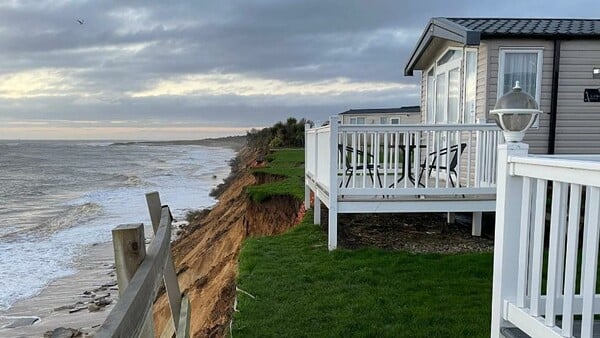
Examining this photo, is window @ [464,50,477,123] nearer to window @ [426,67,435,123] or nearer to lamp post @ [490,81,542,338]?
window @ [426,67,435,123]

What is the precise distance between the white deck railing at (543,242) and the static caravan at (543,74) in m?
5.90

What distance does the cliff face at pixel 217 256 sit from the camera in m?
6.31

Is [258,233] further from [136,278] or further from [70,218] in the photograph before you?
[70,218]

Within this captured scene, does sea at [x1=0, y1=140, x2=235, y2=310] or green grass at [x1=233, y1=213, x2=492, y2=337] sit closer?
green grass at [x1=233, y1=213, x2=492, y2=337]

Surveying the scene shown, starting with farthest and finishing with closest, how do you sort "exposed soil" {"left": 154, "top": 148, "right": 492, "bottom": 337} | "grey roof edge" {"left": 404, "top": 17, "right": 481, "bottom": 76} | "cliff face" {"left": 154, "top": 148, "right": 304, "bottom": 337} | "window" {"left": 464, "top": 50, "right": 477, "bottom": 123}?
"window" {"left": 464, "top": 50, "right": 477, "bottom": 123} → "grey roof edge" {"left": 404, "top": 17, "right": 481, "bottom": 76} → "exposed soil" {"left": 154, "top": 148, "right": 492, "bottom": 337} → "cliff face" {"left": 154, "top": 148, "right": 304, "bottom": 337}

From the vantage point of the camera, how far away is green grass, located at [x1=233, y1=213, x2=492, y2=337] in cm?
→ 418

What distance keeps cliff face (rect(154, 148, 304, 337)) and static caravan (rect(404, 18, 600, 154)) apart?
452 centimetres

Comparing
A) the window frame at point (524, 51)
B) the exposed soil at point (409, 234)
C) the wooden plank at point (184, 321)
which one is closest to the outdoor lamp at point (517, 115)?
the wooden plank at point (184, 321)

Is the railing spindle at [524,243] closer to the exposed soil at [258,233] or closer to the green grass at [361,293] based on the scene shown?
the green grass at [361,293]

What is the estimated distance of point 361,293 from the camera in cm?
502

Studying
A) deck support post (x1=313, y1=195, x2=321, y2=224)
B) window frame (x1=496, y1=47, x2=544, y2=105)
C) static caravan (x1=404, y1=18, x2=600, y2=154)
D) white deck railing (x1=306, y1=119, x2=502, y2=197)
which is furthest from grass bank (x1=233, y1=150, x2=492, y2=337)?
window frame (x1=496, y1=47, x2=544, y2=105)

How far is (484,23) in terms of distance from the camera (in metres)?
9.55

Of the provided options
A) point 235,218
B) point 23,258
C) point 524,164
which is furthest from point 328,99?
point 524,164

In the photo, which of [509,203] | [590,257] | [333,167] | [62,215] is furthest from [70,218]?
[590,257]
